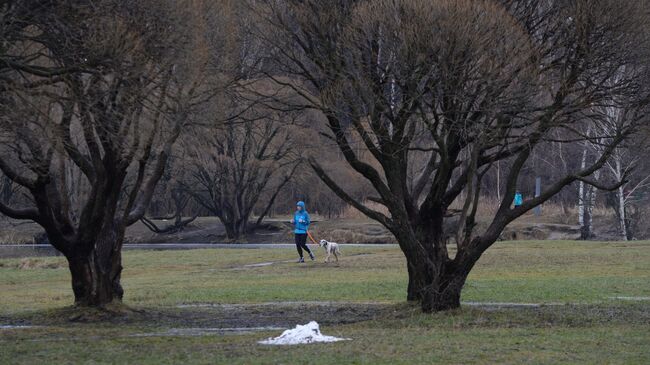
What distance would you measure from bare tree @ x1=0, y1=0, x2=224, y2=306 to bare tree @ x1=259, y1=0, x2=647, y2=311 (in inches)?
91.8

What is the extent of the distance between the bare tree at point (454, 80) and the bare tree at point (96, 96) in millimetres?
2331

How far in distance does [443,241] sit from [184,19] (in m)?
6.07

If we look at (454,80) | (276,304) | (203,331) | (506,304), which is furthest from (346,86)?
(276,304)

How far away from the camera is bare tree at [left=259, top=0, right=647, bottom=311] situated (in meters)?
15.3

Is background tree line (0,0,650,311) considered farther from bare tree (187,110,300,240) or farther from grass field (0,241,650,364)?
bare tree (187,110,300,240)

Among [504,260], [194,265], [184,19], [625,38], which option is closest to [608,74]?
[625,38]

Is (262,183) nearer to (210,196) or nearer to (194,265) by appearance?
(210,196)

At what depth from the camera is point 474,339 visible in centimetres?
1305

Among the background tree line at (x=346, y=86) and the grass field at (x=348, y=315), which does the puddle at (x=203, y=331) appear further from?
the background tree line at (x=346, y=86)

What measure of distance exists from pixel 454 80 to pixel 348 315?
194 inches

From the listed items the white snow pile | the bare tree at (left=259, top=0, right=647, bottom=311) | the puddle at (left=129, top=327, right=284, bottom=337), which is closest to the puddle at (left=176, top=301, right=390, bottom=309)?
the bare tree at (left=259, top=0, right=647, bottom=311)

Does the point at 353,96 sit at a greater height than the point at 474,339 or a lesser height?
greater

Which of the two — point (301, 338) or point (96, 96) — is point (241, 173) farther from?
point (301, 338)

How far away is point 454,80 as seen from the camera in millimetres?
15516
